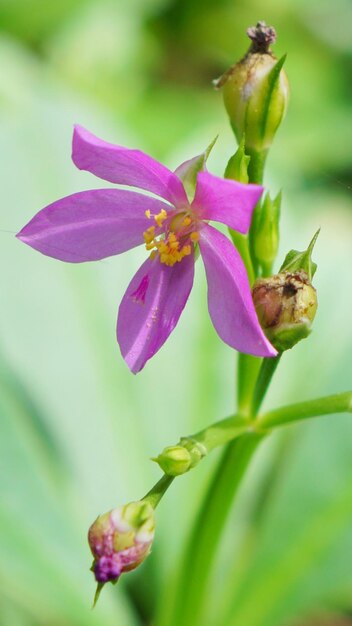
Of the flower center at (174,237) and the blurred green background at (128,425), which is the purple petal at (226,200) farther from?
the blurred green background at (128,425)

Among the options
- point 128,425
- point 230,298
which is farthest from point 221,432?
point 128,425

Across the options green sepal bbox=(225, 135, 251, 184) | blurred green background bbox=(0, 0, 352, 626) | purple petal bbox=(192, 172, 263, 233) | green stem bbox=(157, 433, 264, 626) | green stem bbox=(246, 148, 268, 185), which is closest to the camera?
purple petal bbox=(192, 172, 263, 233)

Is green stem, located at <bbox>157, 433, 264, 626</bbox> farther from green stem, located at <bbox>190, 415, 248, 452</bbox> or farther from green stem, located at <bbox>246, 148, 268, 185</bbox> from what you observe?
green stem, located at <bbox>246, 148, 268, 185</bbox>

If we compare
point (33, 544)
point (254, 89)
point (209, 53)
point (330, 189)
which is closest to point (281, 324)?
point (254, 89)

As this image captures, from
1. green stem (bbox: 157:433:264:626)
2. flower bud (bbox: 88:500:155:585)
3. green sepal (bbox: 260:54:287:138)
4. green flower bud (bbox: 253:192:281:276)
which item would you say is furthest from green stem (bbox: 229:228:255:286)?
flower bud (bbox: 88:500:155:585)

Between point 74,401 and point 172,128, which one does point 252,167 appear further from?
point 172,128
